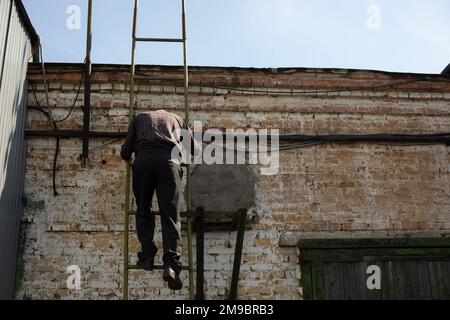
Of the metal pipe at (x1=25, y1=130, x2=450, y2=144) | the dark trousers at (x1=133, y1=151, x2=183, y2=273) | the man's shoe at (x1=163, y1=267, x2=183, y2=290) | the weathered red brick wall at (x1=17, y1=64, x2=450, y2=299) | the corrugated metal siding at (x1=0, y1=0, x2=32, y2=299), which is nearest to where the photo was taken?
the man's shoe at (x1=163, y1=267, x2=183, y2=290)

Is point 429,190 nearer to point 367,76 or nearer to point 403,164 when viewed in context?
point 403,164

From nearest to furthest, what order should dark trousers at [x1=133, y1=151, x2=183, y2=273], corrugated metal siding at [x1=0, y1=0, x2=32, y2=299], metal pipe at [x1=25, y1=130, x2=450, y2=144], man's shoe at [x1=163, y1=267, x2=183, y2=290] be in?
1. man's shoe at [x1=163, y1=267, x2=183, y2=290]
2. dark trousers at [x1=133, y1=151, x2=183, y2=273]
3. corrugated metal siding at [x1=0, y1=0, x2=32, y2=299]
4. metal pipe at [x1=25, y1=130, x2=450, y2=144]

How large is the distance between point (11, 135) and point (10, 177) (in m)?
0.43

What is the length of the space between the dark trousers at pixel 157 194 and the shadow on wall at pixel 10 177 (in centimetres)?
146

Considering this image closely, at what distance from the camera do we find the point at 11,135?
248 inches

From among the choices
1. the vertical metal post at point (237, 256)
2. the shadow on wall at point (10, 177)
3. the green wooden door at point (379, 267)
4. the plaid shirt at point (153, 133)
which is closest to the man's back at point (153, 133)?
the plaid shirt at point (153, 133)

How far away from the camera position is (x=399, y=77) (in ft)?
24.3

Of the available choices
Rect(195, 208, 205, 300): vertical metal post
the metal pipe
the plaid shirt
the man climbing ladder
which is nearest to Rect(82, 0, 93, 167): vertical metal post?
the metal pipe

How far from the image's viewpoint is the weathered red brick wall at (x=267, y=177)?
6.41m

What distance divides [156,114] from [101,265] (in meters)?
1.75

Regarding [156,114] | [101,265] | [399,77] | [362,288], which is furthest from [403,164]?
[101,265]

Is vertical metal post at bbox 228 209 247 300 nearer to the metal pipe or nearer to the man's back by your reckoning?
the man's back

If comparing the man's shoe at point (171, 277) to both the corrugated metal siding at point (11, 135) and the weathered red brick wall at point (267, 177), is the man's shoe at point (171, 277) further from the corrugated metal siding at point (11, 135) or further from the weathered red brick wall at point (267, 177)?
the corrugated metal siding at point (11, 135)

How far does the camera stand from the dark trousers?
208 inches
